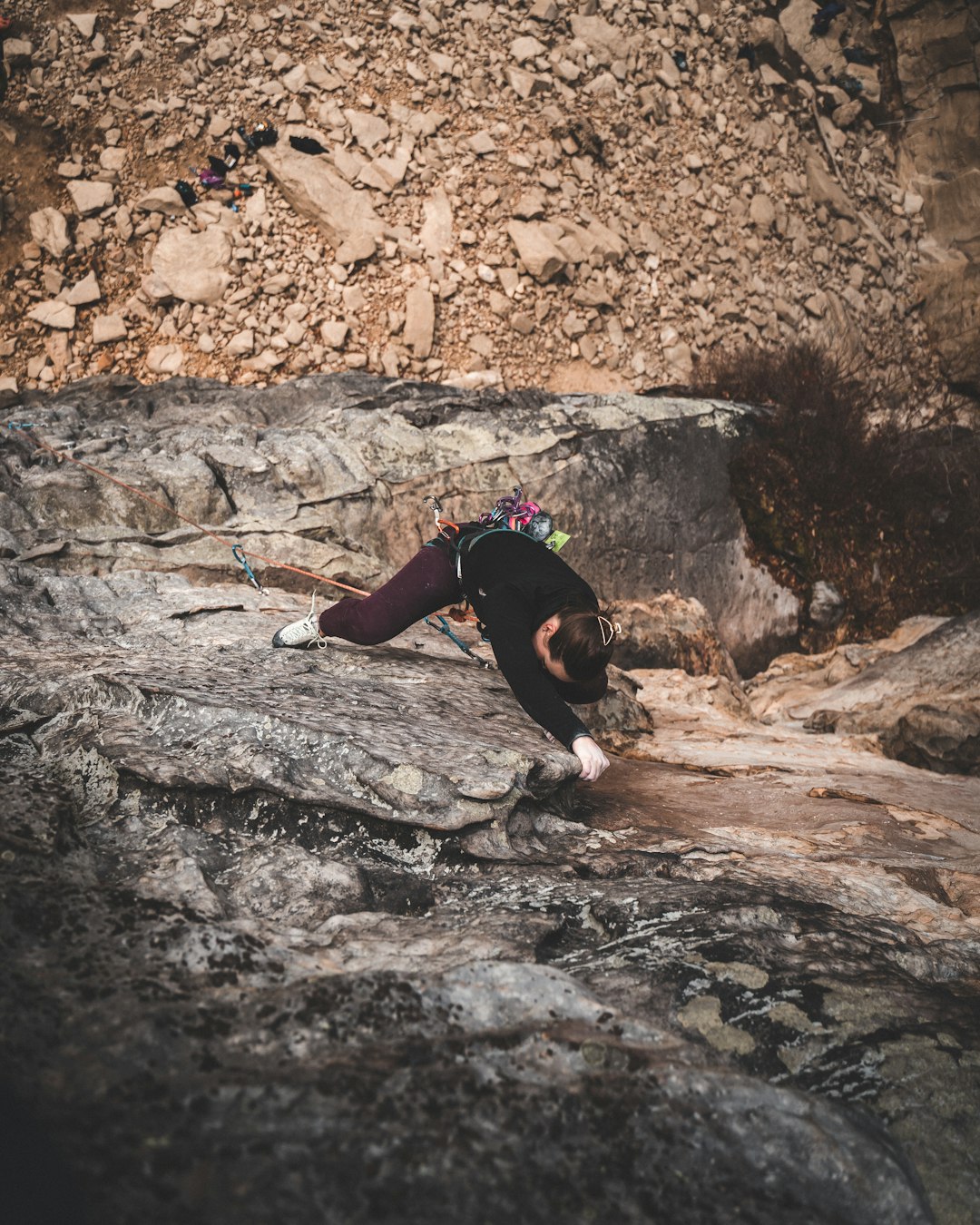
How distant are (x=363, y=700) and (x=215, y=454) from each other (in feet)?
11.5

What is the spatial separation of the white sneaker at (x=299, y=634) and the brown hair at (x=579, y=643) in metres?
1.40

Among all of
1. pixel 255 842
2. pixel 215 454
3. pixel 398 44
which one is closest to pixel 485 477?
pixel 215 454

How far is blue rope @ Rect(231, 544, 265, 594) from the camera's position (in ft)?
18.2

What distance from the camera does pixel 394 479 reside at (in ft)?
23.0

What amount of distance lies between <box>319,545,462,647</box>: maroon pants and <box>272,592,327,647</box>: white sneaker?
0.04 metres

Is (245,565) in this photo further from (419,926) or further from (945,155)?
(945,155)

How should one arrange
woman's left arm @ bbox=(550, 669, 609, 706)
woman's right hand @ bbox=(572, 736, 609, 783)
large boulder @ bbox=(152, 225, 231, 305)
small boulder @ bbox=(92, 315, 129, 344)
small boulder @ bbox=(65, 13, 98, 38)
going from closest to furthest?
woman's right hand @ bbox=(572, 736, 609, 783) < woman's left arm @ bbox=(550, 669, 609, 706) < small boulder @ bbox=(92, 315, 129, 344) < large boulder @ bbox=(152, 225, 231, 305) < small boulder @ bbox=(65, 13, 98, 38)

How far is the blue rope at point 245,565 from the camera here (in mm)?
5535

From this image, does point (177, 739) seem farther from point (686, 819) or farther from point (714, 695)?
point (714, 695)

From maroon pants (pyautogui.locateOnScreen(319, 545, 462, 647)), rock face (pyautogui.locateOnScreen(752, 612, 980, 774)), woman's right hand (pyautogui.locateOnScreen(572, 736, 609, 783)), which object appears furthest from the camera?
rock face (pyautogui.locateOnScreen(752, 612, 980, 774))

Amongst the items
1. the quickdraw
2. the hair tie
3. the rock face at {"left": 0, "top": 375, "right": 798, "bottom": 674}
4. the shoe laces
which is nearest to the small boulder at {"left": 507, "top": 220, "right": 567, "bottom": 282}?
the rock face at {"left": 0, "top": 375, "right": 798, "bottom": 674}

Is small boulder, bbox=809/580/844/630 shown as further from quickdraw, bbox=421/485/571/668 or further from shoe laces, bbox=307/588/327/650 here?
shoe laces, bbox=307/588/327/650

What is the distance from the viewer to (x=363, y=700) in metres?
3.90

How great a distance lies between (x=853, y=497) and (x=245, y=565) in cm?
→ 676
